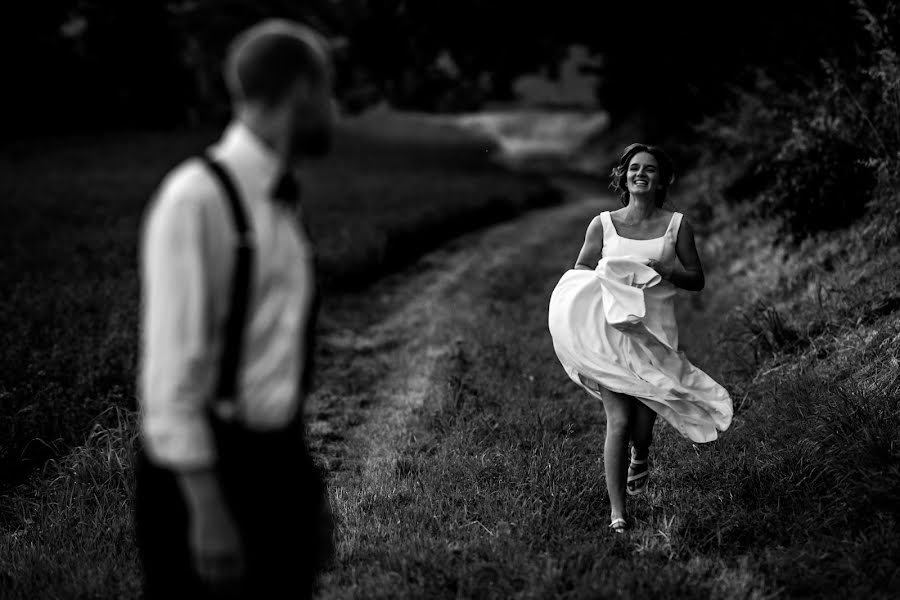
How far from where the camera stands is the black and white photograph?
6.73ft

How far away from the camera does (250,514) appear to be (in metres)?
2.16

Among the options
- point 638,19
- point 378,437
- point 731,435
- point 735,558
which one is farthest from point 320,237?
point 638,19

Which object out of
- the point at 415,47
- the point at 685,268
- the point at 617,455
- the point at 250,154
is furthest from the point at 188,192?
the point at 415,47

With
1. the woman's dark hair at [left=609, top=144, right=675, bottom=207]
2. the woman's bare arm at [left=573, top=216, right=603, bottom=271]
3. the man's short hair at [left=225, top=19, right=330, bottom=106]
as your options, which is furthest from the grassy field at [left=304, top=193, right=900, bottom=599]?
the man's short hair at [left=225, top=19, right=330, bottom=106]

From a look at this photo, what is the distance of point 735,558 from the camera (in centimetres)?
376

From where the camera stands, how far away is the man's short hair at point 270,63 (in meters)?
2.01

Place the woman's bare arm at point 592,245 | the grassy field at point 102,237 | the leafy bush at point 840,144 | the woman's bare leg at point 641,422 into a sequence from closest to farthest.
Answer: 1. the woman's bare leg at point 641,422
2. the woman's bare arm at point 592,245
3. the grassy field at point 102,237
4. the leafy bush at point 840,144

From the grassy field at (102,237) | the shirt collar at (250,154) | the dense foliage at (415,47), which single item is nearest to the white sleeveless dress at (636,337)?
the shirt collar at (250,154)

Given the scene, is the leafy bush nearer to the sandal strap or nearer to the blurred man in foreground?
the sandal strap

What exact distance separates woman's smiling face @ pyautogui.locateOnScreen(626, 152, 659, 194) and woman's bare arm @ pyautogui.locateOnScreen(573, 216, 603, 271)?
1.00 feet

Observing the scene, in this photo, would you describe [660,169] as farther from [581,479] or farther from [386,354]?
[386,354]

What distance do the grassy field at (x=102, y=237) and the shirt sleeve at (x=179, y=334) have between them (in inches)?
127

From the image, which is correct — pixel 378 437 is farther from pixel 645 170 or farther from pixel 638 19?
pixel 638 19

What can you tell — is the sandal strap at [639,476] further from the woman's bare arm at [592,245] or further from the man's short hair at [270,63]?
the man's short hair at [270,63]
